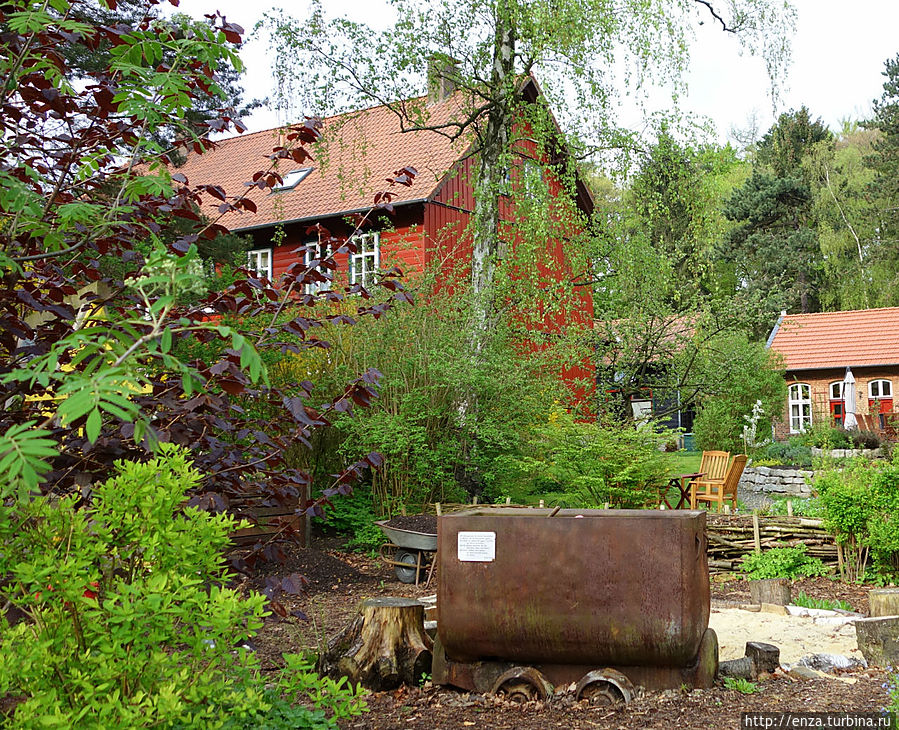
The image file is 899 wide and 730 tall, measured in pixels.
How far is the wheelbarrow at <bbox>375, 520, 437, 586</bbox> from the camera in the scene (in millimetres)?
9109

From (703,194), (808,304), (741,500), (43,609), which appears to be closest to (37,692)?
(43,609)

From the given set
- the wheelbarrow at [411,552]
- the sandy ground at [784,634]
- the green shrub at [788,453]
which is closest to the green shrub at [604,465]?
the wheelbarrow at [411,552]

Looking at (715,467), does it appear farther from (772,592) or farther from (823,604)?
(772,592)

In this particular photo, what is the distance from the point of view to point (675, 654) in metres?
4.70

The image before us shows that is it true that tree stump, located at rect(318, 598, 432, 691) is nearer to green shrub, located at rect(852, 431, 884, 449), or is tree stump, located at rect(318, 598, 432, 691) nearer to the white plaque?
the white plaque

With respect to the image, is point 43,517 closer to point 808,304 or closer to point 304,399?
point 304,399

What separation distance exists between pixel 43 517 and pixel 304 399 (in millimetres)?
7648

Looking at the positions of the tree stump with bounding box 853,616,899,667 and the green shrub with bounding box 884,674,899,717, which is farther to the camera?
the tree stump with bounding box 853,616,899,667

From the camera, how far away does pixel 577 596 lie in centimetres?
476

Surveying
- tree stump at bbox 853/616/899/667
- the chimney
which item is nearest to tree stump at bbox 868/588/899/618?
tree stump at bbox 853/616/899/667

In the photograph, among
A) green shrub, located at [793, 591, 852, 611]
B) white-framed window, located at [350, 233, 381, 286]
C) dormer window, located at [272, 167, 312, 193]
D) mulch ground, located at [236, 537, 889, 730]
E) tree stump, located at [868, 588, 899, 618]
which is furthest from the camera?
dormer window, located at [272, 167, 312, 193]

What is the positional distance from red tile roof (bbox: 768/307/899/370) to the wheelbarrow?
21.6 meters

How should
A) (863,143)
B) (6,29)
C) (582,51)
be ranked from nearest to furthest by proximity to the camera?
(6,29) < (582,51) < (863,143)

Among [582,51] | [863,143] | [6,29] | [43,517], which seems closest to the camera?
[43,517]
